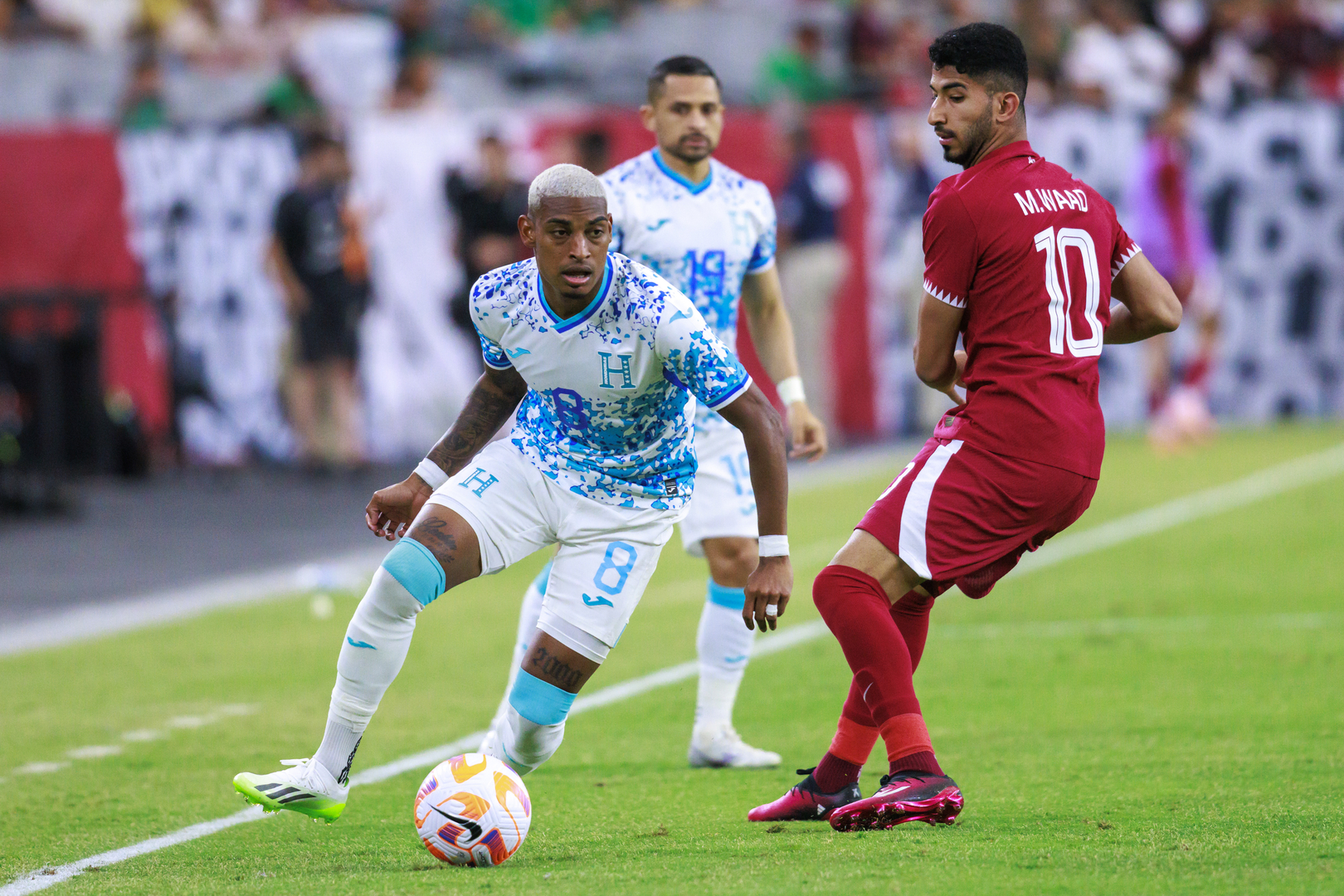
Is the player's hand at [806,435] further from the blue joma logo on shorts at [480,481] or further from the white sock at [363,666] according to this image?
the white sock at [363,666]

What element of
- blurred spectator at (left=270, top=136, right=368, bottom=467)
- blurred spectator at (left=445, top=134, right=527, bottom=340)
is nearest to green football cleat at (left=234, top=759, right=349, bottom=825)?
blurred spectator at (left=445, top=134, right=527, bottom=340)

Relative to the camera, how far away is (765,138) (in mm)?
19016

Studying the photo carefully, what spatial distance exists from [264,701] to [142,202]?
11.8 meters

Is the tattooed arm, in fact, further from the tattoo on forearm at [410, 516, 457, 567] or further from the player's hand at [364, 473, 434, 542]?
the tattoo on forearm at [410, 516, 457, 567]

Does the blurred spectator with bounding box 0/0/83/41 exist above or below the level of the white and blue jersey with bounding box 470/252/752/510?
above

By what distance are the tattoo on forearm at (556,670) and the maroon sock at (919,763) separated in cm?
101

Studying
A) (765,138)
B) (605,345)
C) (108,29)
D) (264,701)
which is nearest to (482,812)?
(605,345)

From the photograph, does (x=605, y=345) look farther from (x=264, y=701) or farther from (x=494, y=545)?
(x=264, y=701)

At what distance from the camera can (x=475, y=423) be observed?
5.89 metres

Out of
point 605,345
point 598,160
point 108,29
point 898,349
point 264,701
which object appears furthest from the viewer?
point 108,29

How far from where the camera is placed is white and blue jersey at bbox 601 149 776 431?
6938 millimetres

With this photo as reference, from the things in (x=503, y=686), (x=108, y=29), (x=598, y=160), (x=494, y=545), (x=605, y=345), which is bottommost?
(x=503, y=686)

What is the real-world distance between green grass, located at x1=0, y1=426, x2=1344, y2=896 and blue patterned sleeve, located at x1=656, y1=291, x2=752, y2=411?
132 centimetres

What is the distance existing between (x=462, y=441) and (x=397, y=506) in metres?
0.31
